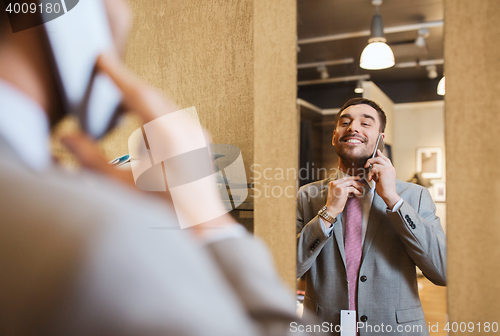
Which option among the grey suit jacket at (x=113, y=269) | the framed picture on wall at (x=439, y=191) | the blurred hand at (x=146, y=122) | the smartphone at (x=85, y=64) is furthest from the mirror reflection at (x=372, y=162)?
the smartphone at (x=85, y=64)

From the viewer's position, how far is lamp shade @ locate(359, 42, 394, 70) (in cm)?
84

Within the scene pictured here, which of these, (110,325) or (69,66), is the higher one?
(69,66)

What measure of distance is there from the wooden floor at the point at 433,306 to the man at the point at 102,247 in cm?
33

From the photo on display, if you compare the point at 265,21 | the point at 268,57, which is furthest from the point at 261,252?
the point at 265,21

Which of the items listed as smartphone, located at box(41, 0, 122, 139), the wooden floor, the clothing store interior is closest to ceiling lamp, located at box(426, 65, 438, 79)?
the clothing store interior

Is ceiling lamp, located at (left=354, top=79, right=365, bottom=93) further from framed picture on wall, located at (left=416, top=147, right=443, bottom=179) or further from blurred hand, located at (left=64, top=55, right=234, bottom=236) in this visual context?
blurred hand, located at (left=64, top=55, right=234, bottom=236)

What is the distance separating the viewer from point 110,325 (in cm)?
95

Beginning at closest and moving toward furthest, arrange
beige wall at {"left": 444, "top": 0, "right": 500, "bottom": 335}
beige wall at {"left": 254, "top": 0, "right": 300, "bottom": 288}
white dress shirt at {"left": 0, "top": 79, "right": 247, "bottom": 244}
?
1. beige wall at {"left": 444, "top": 0, "right": 500, "bottom": 335}
2. beige wall at {"left": 254, "top": 0, "right": 300, "bottom": 288}
3. white dress shirt at {"left": 0, "top": 79, "right": 247, "bottom": 244}

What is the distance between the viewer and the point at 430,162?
31.4 inches

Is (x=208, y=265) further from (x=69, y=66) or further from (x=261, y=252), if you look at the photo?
(x=69, y=66)

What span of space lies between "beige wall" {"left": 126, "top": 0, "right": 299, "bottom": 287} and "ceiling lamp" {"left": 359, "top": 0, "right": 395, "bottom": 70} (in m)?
0.20

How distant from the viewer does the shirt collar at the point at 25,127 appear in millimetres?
1079

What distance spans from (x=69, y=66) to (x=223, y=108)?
1.94 feet

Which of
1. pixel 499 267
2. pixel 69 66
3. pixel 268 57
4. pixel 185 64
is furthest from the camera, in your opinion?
pixel 69 66
